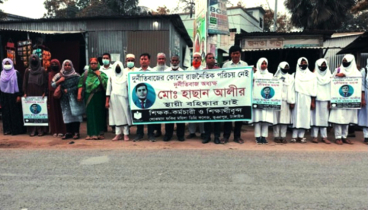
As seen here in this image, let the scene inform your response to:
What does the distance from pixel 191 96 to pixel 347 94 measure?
338 cm

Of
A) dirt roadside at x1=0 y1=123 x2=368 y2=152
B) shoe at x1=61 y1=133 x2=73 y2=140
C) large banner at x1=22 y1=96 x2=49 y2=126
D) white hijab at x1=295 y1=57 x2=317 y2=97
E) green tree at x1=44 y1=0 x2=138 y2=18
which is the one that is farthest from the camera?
green tree at x1=44 y1=0 x2=138 y2=18

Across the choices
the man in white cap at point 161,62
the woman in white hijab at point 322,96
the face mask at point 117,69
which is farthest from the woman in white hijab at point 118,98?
the woman in white hijab at point 322,96

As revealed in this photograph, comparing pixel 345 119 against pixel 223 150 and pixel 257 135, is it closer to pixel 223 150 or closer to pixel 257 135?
pixel 257 135

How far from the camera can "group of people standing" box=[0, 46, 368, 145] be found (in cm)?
698

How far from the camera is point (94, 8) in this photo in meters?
33.2

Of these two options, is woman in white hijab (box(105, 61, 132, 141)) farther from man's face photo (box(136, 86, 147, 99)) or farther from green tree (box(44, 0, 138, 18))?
green tree (box(44, 0, 138, 18))

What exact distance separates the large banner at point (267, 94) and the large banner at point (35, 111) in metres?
4.99

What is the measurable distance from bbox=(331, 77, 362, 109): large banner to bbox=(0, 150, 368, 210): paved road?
1.24 m

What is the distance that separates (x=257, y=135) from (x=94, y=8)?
30.3m

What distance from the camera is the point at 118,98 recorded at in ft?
23.7

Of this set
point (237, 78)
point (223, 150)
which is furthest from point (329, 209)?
point (237, 78)

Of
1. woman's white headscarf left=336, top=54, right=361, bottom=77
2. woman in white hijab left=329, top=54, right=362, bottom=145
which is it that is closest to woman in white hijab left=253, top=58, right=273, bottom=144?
woman in white hijab left=329, top=54, right=362, bottom=145

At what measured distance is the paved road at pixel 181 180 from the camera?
372 cm

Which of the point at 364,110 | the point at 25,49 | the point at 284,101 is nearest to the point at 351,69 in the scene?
the point at 364,110
